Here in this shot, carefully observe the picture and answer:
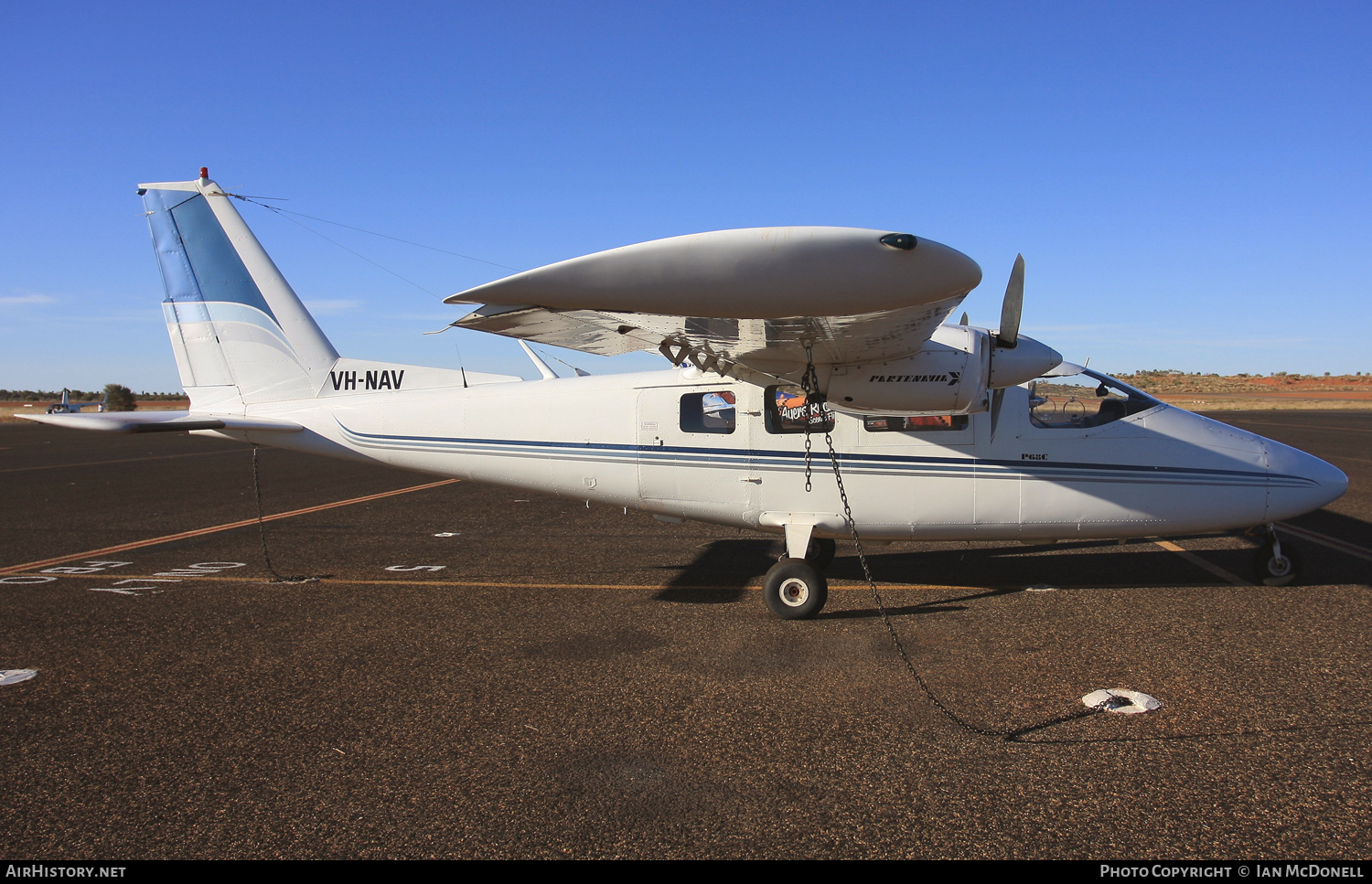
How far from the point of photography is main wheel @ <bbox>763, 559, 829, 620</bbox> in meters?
6.86

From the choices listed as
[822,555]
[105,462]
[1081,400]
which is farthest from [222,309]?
[105,462]

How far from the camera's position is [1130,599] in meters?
7.13

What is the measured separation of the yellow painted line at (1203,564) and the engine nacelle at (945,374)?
2.71 m

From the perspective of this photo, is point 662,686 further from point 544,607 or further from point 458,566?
point 458,566

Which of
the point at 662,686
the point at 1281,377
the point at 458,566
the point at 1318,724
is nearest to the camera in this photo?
the point at 1318,724

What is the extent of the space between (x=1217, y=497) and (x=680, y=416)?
206 inches

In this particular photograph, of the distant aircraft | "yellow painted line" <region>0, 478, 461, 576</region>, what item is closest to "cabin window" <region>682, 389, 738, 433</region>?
"yellow painted line" <region>0, 478, 461, 576</region>

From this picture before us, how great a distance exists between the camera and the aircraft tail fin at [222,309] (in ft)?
28.0

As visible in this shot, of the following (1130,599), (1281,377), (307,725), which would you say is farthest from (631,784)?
(1281,377)

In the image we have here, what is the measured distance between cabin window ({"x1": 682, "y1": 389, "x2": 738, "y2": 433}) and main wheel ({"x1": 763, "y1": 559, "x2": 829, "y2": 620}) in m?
1.60

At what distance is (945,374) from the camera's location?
653 cm

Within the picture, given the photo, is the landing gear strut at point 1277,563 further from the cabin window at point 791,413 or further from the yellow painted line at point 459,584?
the cabin window at point 791,413

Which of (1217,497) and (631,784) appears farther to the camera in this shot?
(1217,497)

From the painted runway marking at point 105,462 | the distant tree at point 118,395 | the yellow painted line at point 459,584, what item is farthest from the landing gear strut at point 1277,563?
the distant tree at point 118,395
